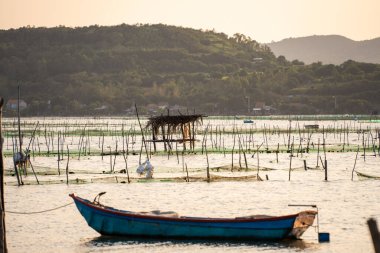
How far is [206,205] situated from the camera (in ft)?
111

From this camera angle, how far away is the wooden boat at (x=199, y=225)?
946 inches

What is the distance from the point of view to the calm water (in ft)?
81.4

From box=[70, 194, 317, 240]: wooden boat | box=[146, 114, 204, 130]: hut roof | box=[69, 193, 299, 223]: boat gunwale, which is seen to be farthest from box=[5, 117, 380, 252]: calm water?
box=[146, 114, 204, 130]: hut roof

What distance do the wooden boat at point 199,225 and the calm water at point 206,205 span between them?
0.77 feet

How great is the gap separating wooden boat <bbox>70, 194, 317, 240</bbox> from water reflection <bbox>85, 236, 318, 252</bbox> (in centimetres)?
14

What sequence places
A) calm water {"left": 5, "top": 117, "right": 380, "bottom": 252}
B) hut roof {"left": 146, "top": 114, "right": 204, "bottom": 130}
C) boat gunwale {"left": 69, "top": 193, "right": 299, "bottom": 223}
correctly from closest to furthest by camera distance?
boat gunwale {"left": 69, "top": 193, "right": 299, "bottom": 223} → calm water {"left": 5, "top": 117, "right": 380, "bottom": 252} → hut roof {"left": 146, "top": 114, "right": 204, "bottom": 130}

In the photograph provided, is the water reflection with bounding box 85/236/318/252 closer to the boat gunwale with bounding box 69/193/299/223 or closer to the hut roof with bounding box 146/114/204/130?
the boat gunwale with bounding box 69/193/299/223

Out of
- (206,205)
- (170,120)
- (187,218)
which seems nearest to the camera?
(187,218)

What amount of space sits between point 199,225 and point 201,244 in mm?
543

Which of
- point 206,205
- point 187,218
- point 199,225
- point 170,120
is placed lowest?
point 206,205

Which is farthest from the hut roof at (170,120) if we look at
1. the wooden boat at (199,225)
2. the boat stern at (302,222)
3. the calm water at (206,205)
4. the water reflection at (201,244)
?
the boat stern at (302,222)

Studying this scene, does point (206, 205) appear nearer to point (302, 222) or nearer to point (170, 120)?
point (302, 222)

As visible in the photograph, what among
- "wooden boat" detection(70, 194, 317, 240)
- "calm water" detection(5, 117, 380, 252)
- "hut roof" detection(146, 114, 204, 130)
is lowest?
"calm water" detection(5, 117, 380, 252)

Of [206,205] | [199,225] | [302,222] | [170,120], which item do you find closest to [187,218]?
[199,225]
